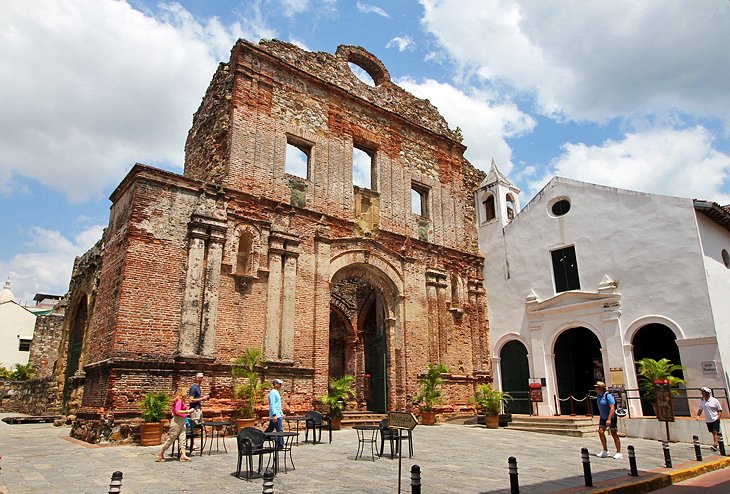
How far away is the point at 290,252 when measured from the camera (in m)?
14.5

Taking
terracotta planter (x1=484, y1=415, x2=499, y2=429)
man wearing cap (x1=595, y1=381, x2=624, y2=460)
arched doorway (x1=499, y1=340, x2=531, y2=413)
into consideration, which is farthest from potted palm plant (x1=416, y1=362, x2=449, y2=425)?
man wearing cap (x1=595, y1=381, x2=624, y2=460)

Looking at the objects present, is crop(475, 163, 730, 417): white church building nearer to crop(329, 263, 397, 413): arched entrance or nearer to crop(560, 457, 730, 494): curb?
crop(560, 457, 730, 494): curb

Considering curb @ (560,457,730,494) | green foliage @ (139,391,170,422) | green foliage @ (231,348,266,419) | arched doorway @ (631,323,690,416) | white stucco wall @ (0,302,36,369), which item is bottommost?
curb @ (560,457,730,494)

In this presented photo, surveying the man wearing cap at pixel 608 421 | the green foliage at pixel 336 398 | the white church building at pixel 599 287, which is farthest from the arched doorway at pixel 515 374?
the man wearing cap at pixel 608 421

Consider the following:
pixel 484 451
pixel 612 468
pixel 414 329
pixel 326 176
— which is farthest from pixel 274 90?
pixel 612 468

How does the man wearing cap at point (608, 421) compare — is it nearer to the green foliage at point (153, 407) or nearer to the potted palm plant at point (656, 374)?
the potted palm plant at point (656, 374)

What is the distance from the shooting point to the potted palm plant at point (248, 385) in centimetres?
1216

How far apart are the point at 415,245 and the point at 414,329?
296cm

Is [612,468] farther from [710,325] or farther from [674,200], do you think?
[674,200]

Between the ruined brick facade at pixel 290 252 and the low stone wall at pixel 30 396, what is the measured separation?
215cm

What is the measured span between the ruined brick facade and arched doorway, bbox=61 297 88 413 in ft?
0.48

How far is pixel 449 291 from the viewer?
18.6 metres

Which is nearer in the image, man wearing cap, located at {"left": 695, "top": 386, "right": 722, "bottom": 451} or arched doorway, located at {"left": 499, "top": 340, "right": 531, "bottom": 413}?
man wearing cap, located at {"left": 695, "top": 386, "right": 722, "bottom": 451}

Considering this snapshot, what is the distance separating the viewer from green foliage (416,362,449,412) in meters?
15.9
